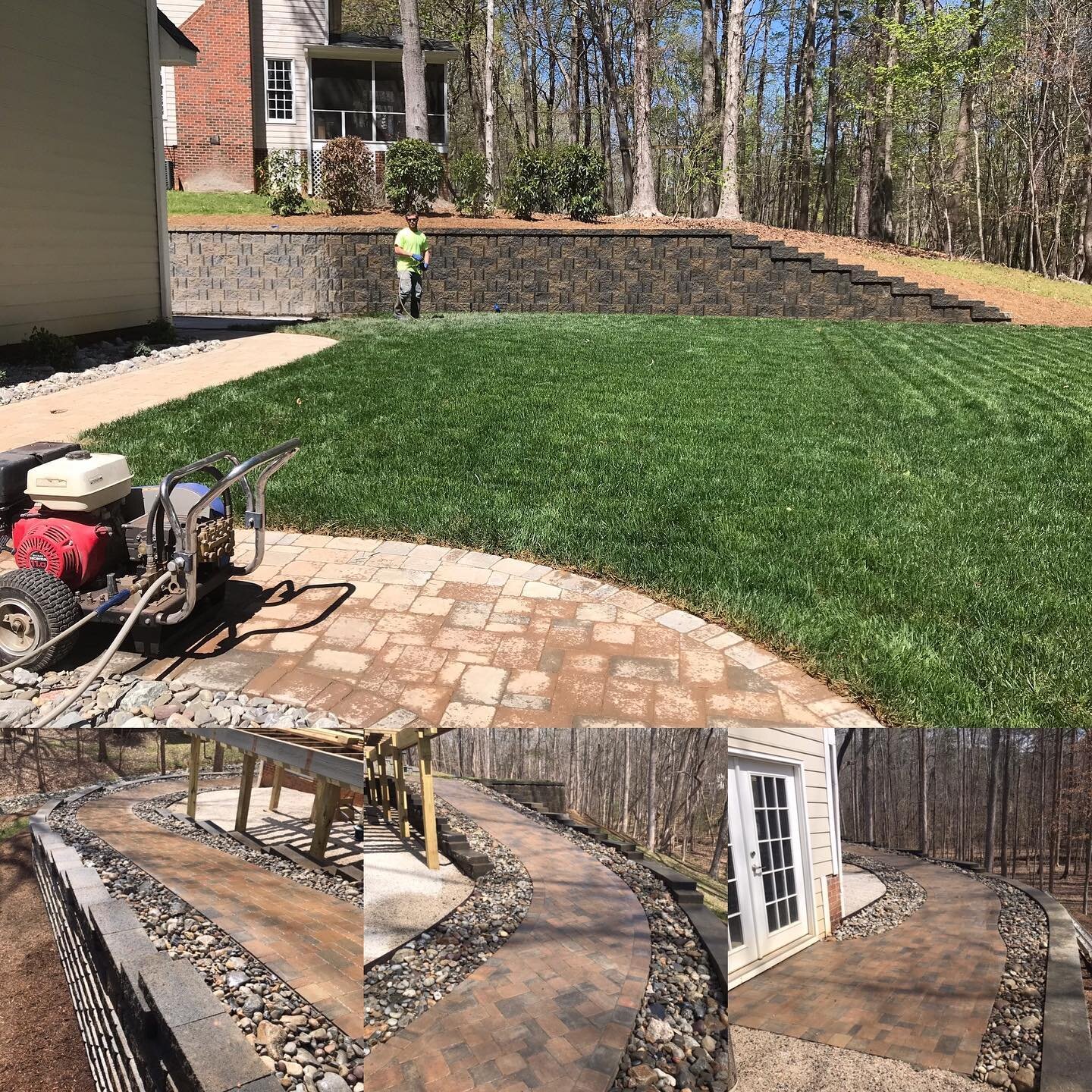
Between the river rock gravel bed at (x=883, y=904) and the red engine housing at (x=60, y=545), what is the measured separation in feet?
11.0

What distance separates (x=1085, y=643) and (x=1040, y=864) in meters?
3.17

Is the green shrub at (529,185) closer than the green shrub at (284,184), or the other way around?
the green shrub at (529,185)

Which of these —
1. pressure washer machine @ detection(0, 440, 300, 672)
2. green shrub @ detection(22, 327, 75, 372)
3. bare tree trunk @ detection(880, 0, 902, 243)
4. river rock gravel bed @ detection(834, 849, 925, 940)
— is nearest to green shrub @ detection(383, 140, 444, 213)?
green shrub @ detection(22, 327, 75, 372)

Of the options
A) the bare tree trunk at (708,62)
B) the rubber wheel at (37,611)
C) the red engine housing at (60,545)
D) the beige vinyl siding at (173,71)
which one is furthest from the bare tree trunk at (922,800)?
the beige vinyl siding at (173,71)

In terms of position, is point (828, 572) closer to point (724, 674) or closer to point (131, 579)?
point (724, 674)

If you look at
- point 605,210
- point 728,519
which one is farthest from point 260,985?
point 605,210

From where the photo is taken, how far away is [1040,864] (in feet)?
2.86

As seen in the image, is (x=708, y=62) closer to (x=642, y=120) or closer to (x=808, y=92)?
(x=808, y=92)

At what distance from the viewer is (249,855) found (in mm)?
865

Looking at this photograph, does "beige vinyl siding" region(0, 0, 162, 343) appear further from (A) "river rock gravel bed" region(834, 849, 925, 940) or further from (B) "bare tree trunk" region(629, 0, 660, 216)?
(A) "river rock gravel bed" region(834, 849, 925, 940)

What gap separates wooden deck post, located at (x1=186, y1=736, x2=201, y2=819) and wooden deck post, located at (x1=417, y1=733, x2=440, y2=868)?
0.23 metres

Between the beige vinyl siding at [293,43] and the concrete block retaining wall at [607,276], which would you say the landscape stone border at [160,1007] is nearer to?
the concrete block retaining wall at [607,276]

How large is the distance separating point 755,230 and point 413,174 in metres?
7.14

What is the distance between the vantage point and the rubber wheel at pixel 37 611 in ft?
11.3
